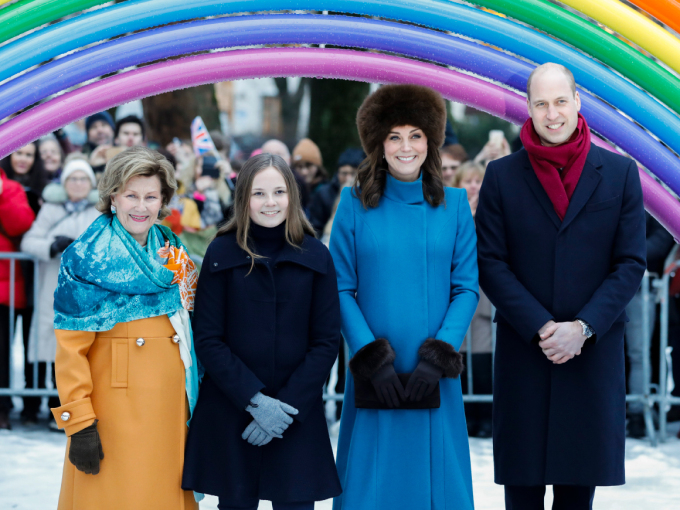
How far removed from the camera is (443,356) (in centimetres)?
312

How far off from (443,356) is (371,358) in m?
0.28

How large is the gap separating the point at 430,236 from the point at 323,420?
870 millimetres

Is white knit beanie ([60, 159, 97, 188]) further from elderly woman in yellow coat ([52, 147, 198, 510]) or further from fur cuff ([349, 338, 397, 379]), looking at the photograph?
fur cuff ([349, 338, 397, 379])

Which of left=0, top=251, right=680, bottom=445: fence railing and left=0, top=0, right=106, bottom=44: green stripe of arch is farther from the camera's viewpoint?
left=0, top=251, right=680, bottom=445: fence railing

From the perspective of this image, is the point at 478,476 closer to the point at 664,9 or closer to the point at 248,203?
the point at 248,203

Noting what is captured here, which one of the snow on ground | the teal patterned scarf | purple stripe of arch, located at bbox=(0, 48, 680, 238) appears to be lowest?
the snow on ground

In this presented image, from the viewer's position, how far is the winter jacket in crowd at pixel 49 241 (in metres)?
5.95

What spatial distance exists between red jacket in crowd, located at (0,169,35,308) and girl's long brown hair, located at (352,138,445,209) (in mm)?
3666

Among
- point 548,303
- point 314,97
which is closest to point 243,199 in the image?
point 548,303

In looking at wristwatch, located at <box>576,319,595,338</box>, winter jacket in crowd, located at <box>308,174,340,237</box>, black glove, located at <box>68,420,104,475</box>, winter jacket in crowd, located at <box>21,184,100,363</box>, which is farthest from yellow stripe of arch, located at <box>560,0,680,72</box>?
winter jacket in crowd, located at <box>21,184,100,363</box>

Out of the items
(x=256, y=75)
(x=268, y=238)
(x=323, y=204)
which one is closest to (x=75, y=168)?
(x=323, y=204)

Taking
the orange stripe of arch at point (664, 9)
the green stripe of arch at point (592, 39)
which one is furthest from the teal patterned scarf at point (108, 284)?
the orange stripe of arch at point (664, 9)

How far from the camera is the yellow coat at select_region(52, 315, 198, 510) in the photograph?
3102mm

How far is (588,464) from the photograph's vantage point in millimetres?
3188
